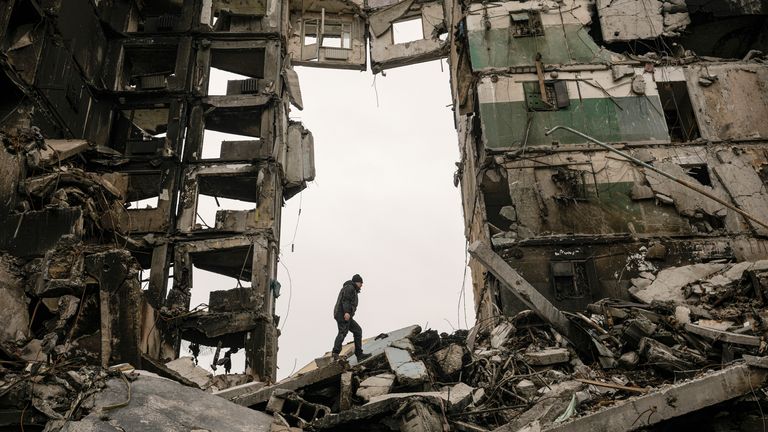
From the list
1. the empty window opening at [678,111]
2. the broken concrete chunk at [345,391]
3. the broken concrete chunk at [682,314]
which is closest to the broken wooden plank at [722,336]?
the broken concrete chunk at [682,314]

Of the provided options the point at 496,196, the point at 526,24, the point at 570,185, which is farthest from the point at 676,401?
the point at 526,24

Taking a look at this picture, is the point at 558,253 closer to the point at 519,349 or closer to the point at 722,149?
the point at 519,349

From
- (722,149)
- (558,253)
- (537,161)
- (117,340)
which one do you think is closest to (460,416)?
(117,340)

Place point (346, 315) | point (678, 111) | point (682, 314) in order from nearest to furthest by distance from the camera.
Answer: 1. point (682, 314)
2. point (346, 315)
3. point (678, 111)

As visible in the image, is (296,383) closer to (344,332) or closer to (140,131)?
(344,332)

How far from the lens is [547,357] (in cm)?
1073

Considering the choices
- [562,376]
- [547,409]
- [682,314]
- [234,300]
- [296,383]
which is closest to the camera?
[547,409]

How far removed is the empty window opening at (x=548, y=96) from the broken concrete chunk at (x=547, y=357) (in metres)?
9.01

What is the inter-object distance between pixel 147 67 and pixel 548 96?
19556 millimetres

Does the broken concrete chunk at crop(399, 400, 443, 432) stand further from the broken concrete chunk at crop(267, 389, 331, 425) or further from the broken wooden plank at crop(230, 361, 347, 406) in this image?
the broken wooden plank at crop(230, 361, 347, 406)

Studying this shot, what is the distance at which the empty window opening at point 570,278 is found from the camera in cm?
1530

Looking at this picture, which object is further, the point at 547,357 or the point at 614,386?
the point at 547,357

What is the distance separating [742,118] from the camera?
1753cm

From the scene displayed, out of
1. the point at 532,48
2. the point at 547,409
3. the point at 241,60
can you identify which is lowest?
the point at 547,409
